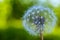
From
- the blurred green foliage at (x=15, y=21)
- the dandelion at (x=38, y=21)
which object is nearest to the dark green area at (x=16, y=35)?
the blurred green foliage at (x=15, y=21)

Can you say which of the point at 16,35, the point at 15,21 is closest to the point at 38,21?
the point at 16,35

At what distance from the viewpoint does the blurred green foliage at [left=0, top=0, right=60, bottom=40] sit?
3.02 metres

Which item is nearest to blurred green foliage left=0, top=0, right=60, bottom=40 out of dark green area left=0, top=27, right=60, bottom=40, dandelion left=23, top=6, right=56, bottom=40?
dark green area left=0, top=27, right=60, bottom=40

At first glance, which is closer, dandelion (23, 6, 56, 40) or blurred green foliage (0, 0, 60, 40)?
dandelion (23, 6, 56, 40)

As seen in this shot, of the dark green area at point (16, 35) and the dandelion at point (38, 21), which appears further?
the dark green area at point (16, 35)

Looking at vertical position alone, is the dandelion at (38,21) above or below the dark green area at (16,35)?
below

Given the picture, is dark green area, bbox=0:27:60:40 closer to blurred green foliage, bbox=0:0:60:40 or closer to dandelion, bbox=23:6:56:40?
blurred green foliage, bbox=0:0:60:40

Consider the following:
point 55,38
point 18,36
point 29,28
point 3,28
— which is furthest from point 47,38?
point 29,28

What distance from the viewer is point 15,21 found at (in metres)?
3.23

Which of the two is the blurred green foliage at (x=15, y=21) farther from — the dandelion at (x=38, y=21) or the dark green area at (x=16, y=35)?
the dandelion at (x=38, y=21)

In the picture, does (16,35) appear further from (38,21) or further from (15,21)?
(38,21)

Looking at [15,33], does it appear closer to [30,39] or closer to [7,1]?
[30,39]

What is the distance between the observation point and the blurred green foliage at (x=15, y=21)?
302 centimetres

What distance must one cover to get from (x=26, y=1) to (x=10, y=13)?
1.04 feet
